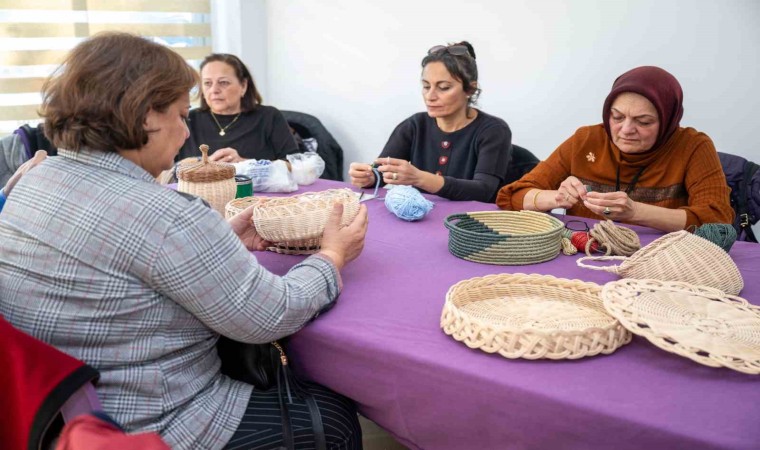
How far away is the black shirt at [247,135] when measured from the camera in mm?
3109

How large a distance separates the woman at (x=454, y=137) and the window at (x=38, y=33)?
1647mm

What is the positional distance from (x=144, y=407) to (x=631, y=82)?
1672mm

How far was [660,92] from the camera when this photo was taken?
1.99 meters

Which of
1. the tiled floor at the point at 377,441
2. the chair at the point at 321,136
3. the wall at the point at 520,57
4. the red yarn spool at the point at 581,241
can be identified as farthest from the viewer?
the chair at the point at 321,136

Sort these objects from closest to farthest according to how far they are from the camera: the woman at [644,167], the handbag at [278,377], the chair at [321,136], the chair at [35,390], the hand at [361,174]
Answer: the chair at [35,390], the handbag at [278,377], the woman at [644,167], the hand at [361,174], the chair at [321,136]

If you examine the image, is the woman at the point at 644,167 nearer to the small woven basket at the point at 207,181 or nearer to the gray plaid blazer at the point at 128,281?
the small woven basket at the point at 207,181

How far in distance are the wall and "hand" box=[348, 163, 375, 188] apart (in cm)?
141

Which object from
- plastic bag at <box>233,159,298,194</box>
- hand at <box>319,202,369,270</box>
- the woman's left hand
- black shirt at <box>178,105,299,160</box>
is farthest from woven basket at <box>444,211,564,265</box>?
black shirt at <box>178,105,299,160</box>

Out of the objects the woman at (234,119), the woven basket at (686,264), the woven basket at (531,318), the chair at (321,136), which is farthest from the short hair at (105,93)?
the chair at (321,136)

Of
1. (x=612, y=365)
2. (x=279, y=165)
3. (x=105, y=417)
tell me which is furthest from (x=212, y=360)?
(x=279, y=165)

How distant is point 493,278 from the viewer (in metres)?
1.37

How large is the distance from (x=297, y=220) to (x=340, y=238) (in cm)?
16

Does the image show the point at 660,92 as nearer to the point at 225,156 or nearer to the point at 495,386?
the point at 495,386

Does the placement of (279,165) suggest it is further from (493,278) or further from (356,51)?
(356,51)
